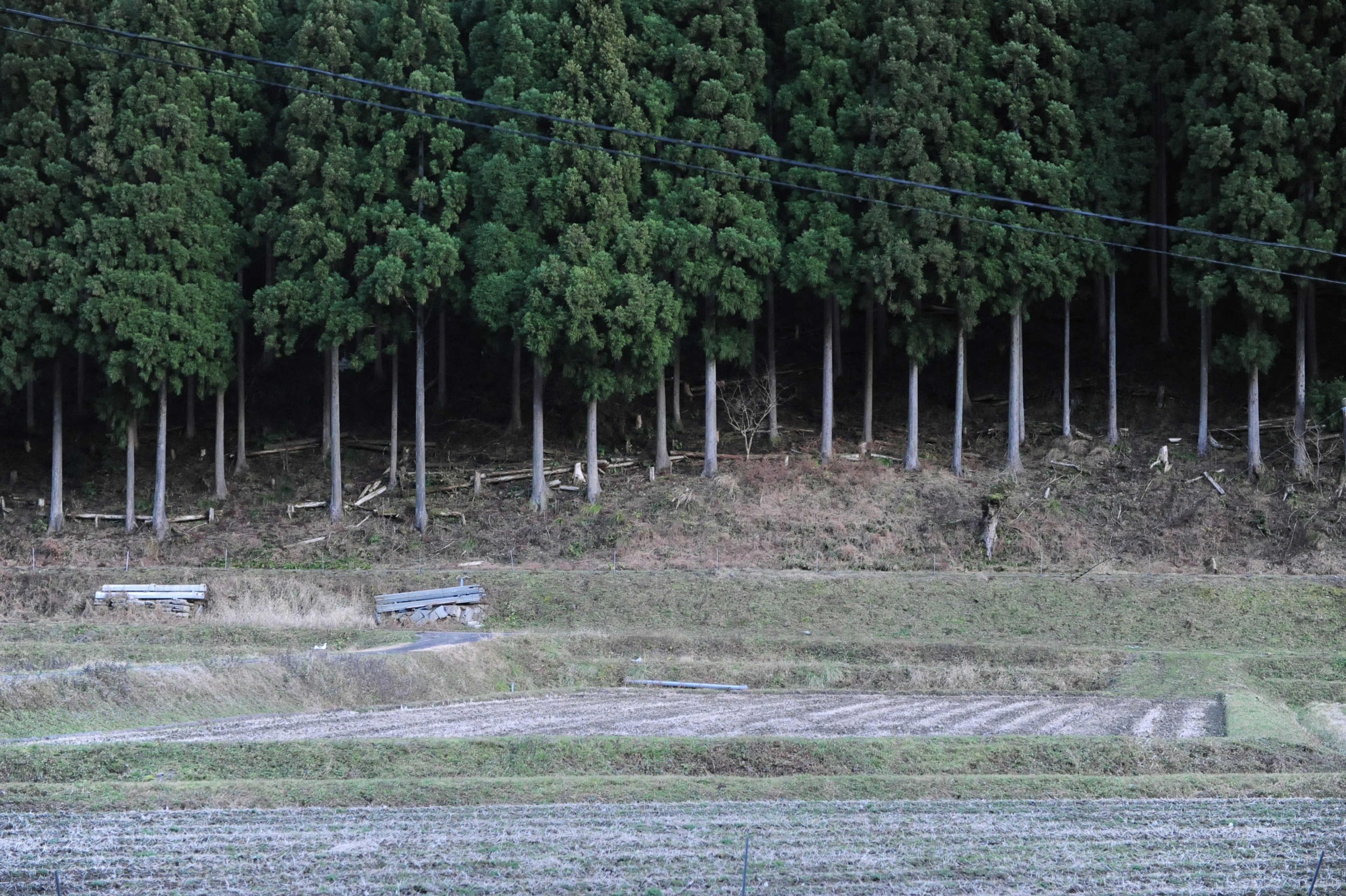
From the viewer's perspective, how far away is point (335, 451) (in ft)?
108

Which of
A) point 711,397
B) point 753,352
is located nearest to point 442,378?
point 711,397

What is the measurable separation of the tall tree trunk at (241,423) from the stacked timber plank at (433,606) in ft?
32.5

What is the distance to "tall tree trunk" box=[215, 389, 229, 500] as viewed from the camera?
34.0 meters

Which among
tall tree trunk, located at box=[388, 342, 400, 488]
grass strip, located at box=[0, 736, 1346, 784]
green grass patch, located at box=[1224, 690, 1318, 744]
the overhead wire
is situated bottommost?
green grass patch, located at box=[1224, 690, 1318, 744]

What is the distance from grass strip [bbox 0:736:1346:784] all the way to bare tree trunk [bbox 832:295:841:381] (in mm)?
18861

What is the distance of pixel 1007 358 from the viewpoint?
3956 centimetres

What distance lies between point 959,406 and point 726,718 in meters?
16.5

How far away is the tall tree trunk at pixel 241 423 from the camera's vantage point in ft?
116

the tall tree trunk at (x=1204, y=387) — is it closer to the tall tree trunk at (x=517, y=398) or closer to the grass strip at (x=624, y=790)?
the tall tree trunk at (x=517, y=398)

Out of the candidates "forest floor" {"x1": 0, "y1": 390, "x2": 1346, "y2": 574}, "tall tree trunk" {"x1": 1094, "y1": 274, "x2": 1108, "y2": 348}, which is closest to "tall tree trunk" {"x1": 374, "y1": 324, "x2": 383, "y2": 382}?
"forest floor" {"x1": 0, "y1": 390, "x2": 1346, "y2": 574}

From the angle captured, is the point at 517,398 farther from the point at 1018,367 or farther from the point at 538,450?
the point at 1018,367

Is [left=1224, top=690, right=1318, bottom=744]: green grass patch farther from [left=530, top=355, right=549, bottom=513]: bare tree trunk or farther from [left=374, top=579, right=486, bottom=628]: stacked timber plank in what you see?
[left=530, top=355, right=549, bottom=513]: bare tree trunk

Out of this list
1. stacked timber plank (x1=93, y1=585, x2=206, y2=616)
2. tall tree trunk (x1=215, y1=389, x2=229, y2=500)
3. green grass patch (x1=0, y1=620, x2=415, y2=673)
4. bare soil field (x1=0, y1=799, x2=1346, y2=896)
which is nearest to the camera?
bare soil field (x1=0, y1=799, x2=1346, y2=896)

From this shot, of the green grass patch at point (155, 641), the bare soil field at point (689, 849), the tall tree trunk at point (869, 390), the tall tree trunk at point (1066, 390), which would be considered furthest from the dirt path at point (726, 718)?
the tall tree trunk at point (1066, 390)
